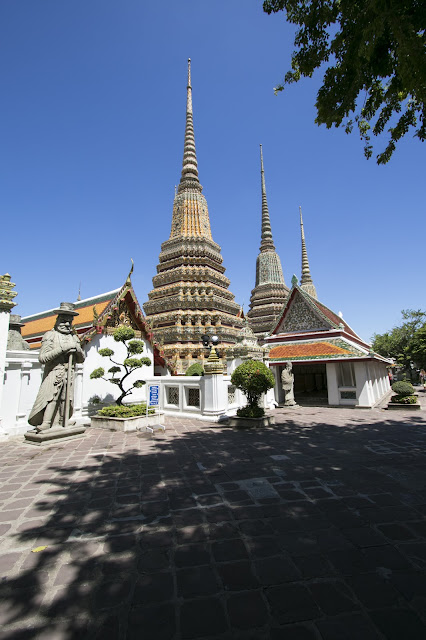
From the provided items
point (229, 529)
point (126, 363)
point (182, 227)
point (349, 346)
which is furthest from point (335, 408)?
point (182, 227)

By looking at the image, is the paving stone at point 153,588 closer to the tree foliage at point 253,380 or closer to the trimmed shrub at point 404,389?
the tree foliage at point 253,380

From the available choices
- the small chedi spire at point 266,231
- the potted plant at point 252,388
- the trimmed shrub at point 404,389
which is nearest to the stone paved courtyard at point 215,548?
the potted plant at point 252,388

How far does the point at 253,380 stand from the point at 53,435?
19.5 ft

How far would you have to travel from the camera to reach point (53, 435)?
25.8 feet

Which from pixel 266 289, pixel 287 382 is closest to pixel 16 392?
pixel 287 382

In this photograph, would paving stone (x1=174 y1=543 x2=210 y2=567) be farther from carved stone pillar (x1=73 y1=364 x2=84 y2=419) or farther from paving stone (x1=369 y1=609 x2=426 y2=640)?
carved stone pillar (x1=73 y1=364 x2=84 y2=419)

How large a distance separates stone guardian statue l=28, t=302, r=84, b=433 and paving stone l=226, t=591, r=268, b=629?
7259mm

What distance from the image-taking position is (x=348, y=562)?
2.78 metres

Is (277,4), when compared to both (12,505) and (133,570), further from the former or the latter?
(12,505)

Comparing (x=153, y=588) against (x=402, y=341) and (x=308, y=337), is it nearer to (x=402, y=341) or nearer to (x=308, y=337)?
(x=308, y=337)

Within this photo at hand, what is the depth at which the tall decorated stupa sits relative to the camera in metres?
24.8

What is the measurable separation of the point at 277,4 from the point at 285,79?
122 cm

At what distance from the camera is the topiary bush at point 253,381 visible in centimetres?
1033

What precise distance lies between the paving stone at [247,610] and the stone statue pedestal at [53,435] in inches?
272
